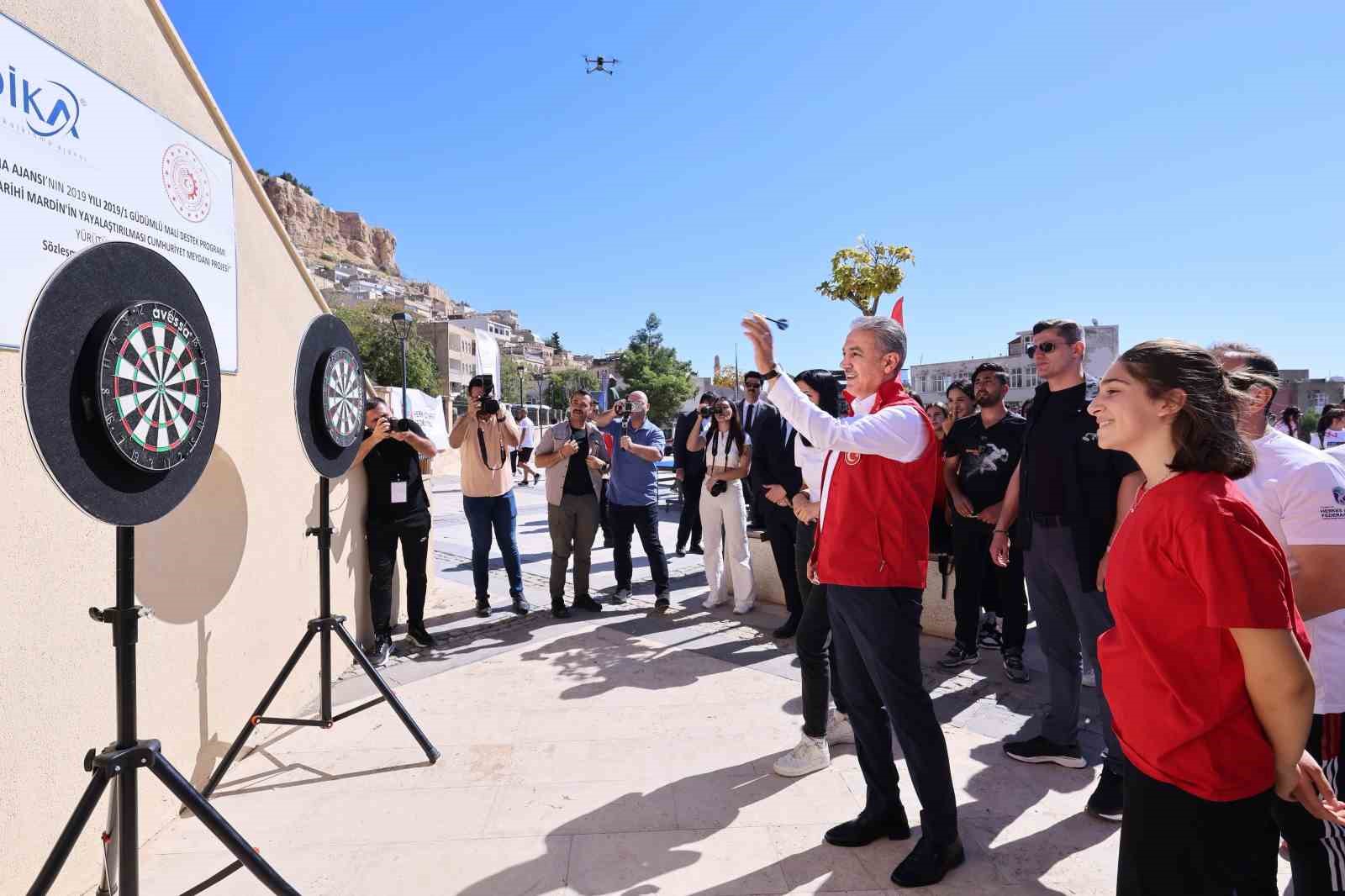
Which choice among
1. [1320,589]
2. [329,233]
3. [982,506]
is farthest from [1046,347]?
[329,233]

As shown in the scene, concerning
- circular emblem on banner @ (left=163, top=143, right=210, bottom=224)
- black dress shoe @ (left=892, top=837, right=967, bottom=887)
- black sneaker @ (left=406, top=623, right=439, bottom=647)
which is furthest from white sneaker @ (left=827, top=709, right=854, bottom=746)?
circular emblem on banner @ (left=163, top=143, right=210, bottom=224)

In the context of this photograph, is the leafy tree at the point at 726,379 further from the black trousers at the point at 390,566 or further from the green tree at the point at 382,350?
the black trousers at the point at 390,566

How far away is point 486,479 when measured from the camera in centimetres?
618

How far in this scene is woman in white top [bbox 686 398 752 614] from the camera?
20.9 ft

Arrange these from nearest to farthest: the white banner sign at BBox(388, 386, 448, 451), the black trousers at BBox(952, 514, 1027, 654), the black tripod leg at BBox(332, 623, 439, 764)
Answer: the black tripod leg at BBox(332, 623, 439, 764), the black trousers at BBox(952, 514, 1027, 654), the white banner sign at BBox(388, 386, 448, 451)

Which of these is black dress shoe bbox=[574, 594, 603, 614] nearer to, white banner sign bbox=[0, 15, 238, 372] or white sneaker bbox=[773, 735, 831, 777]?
white sneaker bbox=[773, 735, 831, 777]

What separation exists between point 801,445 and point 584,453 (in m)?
2.68

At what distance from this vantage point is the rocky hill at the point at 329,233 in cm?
12219

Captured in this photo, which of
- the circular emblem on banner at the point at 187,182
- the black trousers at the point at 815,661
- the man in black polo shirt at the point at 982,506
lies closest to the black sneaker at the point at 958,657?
the man in black polo shirt at the point at 982,506

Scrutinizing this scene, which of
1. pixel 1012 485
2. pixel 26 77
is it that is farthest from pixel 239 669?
pixel 1012 485

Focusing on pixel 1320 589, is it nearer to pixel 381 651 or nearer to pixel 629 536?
pixel 381 651

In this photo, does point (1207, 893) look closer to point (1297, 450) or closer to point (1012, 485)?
point (1297, 450)

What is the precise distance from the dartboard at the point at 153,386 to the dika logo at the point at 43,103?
3.48 feet

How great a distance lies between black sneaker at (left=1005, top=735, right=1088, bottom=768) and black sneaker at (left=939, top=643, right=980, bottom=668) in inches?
53.5
